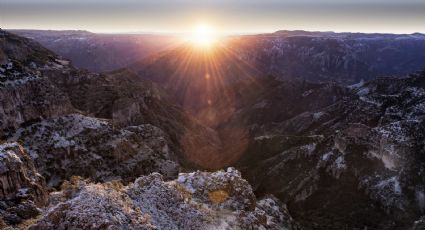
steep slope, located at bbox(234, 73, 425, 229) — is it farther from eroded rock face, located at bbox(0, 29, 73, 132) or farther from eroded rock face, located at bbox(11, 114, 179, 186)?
eroded rock face, located at bbox(0, 29, 73, 132)

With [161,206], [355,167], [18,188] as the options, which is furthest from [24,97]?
[355,167]

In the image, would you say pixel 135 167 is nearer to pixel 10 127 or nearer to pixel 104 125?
pixel 104 125

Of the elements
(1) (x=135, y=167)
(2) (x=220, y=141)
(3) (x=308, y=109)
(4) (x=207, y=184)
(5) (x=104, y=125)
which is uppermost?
(4) (x=207, y=184)

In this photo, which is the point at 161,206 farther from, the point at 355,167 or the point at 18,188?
the point at 355,167

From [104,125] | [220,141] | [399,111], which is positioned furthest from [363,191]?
[220,141]

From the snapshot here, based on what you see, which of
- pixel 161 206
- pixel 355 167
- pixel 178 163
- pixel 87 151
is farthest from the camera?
pixel 178 163

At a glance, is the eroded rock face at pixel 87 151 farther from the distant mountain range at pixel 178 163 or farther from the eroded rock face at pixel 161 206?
the eroded rock face at pixel 161 206

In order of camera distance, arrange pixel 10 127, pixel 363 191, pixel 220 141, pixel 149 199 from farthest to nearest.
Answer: pixel 220 141 < pixel 363 191 < pixel 10 127 < pixel 149 199

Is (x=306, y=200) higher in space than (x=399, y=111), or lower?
lower
